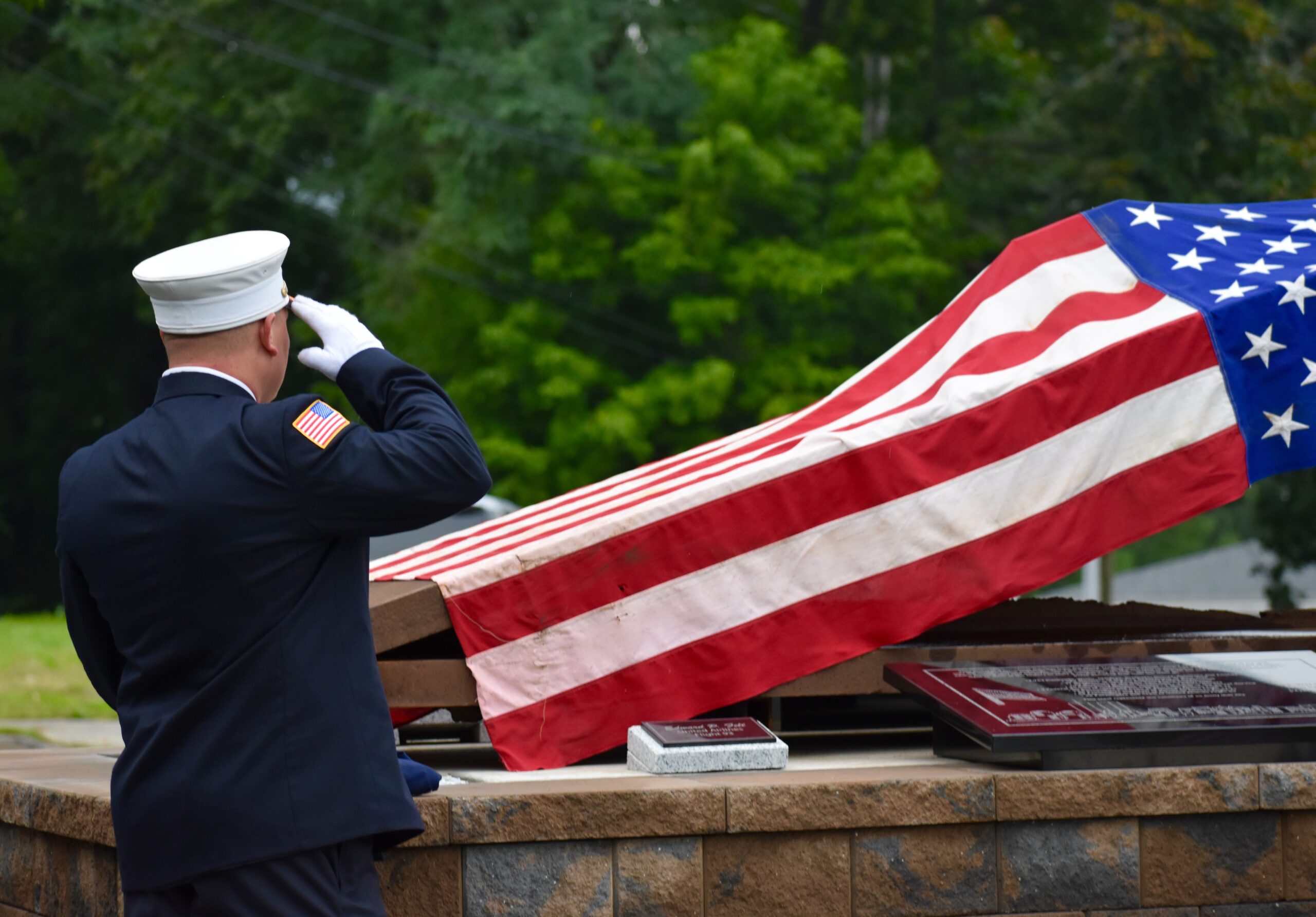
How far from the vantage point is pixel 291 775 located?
2549 mm

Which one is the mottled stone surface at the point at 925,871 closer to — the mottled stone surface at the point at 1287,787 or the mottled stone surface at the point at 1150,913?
the mottled stone surface at the point at 1150,913

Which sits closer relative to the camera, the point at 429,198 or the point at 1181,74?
the point at 1181,74

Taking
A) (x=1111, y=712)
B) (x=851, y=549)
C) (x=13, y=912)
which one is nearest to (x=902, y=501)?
(x=851, y=549)

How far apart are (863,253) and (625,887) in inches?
641

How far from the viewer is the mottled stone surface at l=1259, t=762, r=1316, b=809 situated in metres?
4.26

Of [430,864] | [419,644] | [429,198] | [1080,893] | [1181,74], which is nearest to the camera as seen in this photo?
[430,864]

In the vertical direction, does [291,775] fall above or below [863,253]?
below

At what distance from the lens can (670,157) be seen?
1942 centimetres

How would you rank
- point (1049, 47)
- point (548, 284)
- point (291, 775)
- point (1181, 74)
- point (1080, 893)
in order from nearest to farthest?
point (291, 775)
point (1080, 893)
point (1181, 74)
point (548, 284)
point (1049, 47)

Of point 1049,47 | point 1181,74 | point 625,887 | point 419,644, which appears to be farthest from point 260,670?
point 1049,47

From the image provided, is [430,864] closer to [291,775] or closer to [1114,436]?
[291,775]

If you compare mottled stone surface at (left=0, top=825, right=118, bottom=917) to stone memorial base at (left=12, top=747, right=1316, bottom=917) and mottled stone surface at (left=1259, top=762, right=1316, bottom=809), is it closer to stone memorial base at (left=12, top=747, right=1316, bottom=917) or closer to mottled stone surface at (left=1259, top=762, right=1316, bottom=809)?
stone memorial base at (left=12, top=747, right=1316, bottom=917)

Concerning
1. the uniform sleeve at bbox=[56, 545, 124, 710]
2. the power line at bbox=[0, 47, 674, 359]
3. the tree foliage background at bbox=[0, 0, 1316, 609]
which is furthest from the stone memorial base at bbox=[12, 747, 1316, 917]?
the power line at bbox=[0, 47, 674, 359]

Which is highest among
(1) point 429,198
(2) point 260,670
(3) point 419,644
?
(1) point 429,198
